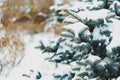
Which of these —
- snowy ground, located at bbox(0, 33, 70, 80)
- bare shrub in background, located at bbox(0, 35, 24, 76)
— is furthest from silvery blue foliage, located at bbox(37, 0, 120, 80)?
bare shrub in background, located at bbox(0, 35, 24, 76)

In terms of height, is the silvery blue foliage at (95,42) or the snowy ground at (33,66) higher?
the silvery blue foliage at (95,42)

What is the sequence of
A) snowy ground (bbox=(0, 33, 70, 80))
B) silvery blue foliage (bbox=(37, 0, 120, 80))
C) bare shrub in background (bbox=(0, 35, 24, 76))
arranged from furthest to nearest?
bare shrub in background (bbox=(0, 35, 24, 76)), snowy ground (bbox=(0, 33, 70, 80)), silvery blue foliage (bbox=(37, 0, 120, 80))

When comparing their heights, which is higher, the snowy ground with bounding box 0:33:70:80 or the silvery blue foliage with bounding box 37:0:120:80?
the silvery blue foliage with bounding box 37:0:120:80

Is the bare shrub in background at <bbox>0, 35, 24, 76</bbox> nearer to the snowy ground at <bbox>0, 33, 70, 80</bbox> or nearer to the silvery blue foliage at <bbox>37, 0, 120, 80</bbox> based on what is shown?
the snowy ground at <bbox>0, 33, 70, 80</bbox>

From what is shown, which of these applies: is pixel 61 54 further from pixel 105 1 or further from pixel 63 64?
pixel 105 1

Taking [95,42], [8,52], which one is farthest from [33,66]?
[95,42]

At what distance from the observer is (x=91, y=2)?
15.2ft

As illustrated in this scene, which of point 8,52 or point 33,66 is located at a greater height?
point 8,52

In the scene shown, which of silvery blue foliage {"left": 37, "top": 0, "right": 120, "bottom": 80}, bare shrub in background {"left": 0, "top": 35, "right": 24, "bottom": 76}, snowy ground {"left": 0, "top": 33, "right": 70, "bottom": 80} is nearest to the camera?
silvery blue foliage {"left": 37, "top": 0, "right": 120, "bottom": 80}

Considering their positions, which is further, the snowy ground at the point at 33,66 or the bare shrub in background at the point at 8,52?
the bare shrub in background at the point at 8,52

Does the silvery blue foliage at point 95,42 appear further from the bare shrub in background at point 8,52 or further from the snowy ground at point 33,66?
the bare shrub in background at point 8,52

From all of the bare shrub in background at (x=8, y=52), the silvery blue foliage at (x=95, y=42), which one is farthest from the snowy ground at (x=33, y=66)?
the silvery blue foliage at (x=95, y=42)

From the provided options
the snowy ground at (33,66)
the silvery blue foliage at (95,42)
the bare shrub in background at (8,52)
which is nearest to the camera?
the silvery blue foliage at (95,42)

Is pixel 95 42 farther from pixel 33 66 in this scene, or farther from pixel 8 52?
pixel 8 52
